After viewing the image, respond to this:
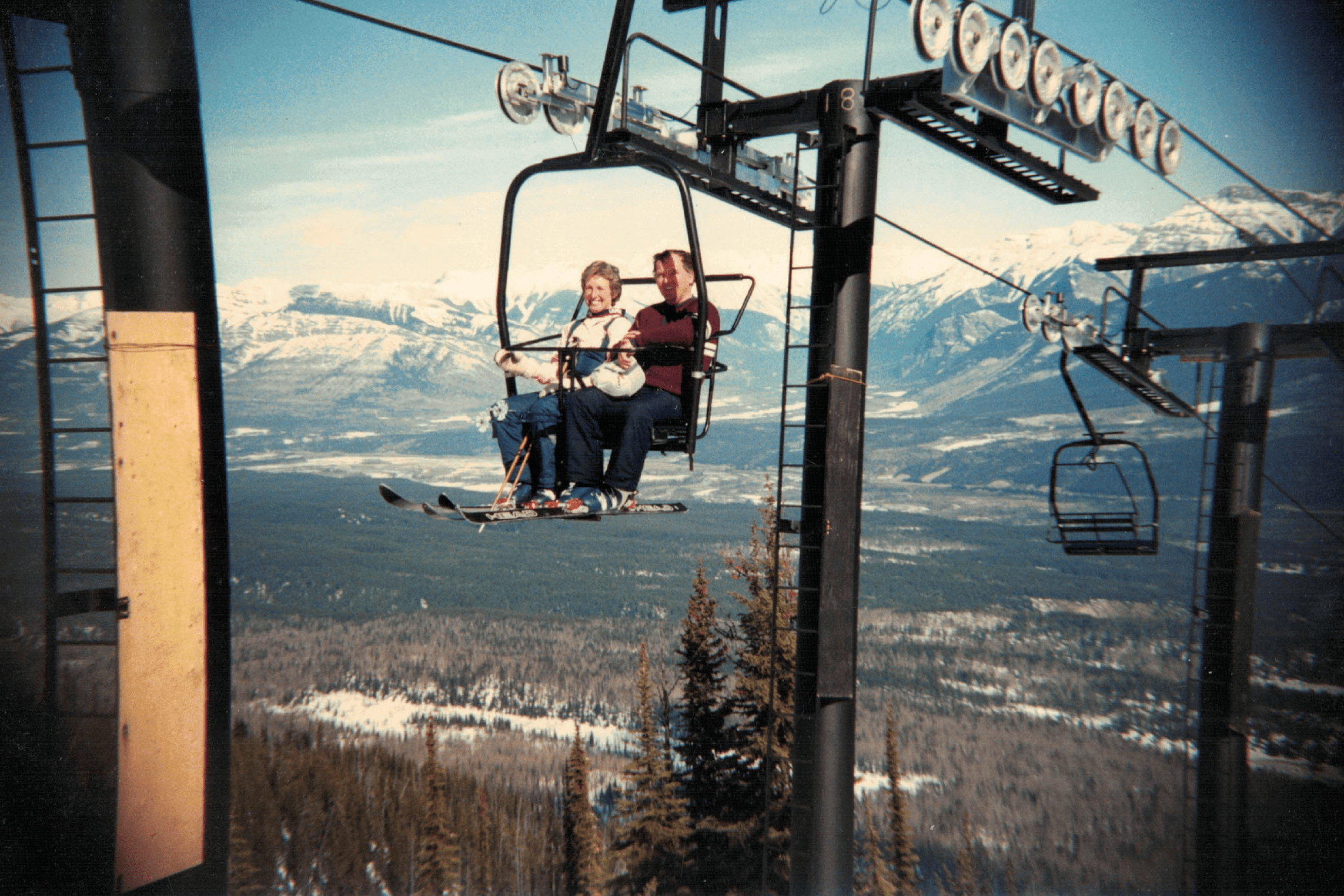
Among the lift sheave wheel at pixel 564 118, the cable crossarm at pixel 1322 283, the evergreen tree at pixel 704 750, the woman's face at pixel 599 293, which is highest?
the lift sheave wheel at pixel 564 118

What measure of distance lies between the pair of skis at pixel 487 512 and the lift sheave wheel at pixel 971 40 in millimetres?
2982

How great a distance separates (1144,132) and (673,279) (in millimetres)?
3685

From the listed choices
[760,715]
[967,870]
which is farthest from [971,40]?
[967,870]

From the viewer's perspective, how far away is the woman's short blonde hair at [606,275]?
18.8 ft

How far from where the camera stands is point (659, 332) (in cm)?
569

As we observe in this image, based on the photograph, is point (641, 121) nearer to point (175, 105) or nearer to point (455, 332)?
point (175, 105)

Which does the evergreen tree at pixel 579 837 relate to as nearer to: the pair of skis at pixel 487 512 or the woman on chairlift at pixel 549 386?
the woman on chairlift at pixel 549 386

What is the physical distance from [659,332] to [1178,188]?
5125mm

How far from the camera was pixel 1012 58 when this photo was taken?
18.1 feet

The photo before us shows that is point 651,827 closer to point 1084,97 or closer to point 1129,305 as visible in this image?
point 1129,305

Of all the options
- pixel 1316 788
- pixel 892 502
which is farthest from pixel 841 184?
pixel 892 502

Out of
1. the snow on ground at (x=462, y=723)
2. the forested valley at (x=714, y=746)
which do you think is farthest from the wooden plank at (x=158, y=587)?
the snow on ground at (x=462, y=723)

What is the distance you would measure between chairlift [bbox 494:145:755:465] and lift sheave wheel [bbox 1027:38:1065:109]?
1.95m

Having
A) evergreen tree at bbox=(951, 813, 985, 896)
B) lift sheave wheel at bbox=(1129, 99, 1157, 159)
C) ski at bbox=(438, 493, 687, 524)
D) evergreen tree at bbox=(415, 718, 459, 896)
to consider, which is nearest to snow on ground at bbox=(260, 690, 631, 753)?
evergreen tree at bbox=(951, 813, 985, 896)
